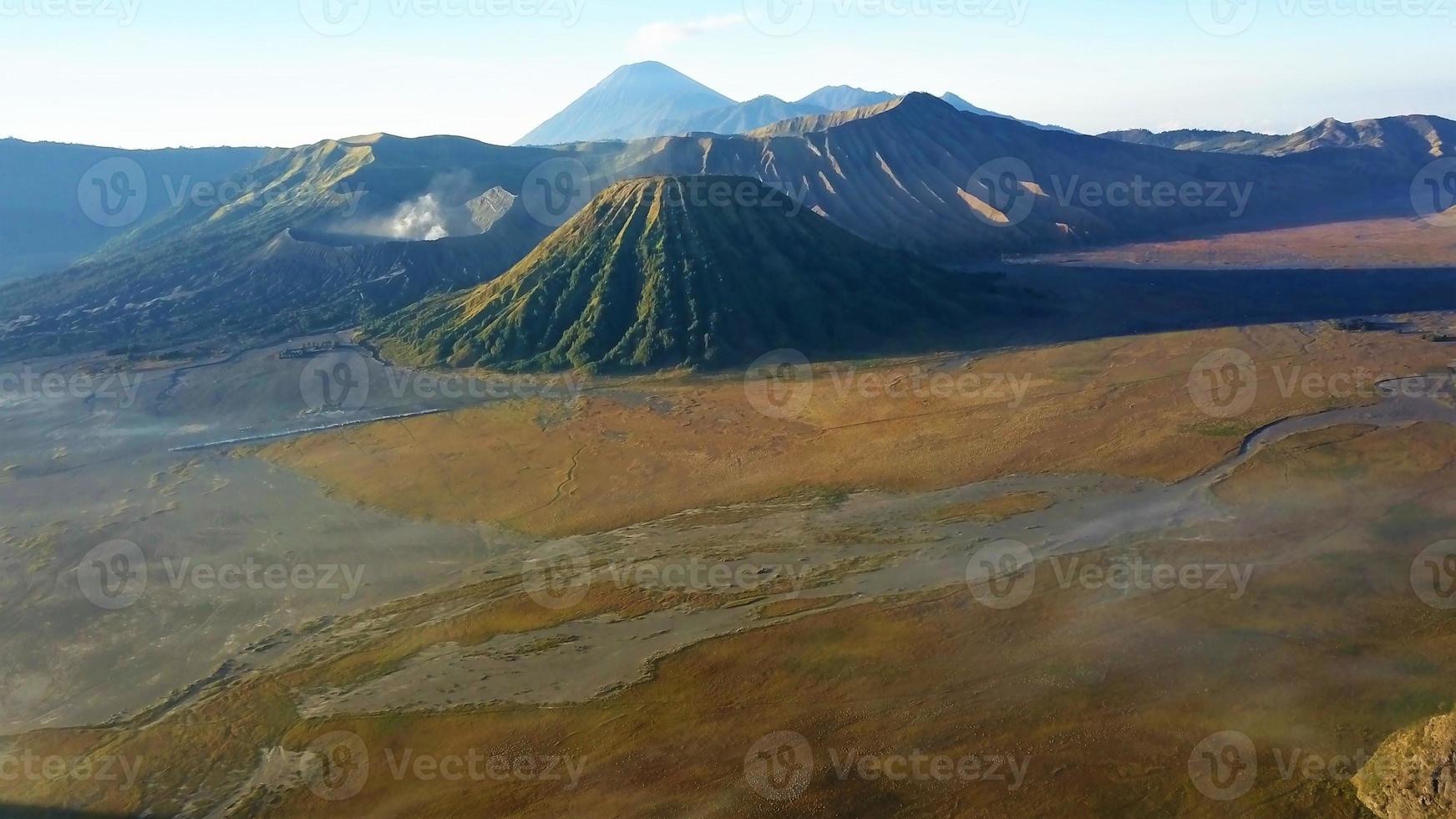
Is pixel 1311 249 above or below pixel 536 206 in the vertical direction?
below

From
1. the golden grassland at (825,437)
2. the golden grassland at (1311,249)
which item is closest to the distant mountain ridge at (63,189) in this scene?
the golden grassland at (825,437)

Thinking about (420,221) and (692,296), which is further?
(420,221)

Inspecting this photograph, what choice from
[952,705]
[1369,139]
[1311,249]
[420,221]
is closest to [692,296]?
[952,705]

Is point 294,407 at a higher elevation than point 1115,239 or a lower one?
lower

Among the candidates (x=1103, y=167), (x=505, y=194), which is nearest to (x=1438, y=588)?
(x=505, y=194)

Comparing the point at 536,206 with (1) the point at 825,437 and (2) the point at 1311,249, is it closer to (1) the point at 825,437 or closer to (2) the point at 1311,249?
(1) the point at 825,437

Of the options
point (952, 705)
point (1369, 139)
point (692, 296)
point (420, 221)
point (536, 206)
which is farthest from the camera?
point (1369, 139)

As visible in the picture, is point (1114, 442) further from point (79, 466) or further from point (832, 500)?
point (79, 466)
